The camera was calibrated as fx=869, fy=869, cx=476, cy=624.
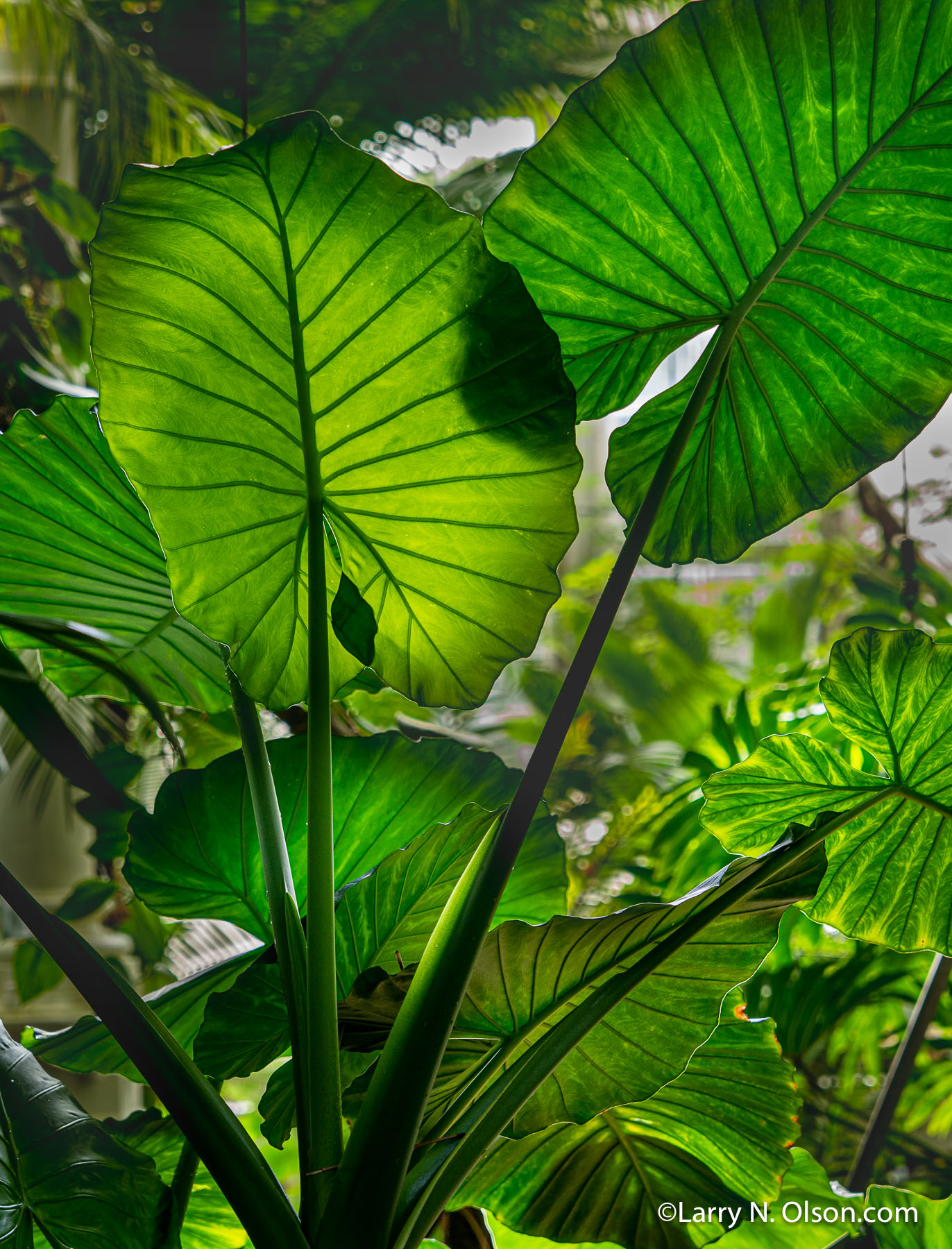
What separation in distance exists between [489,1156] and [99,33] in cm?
257

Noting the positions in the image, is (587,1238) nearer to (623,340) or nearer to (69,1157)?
(69,1157)

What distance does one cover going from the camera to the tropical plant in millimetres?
401

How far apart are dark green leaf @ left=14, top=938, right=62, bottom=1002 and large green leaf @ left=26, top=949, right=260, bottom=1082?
611 mm

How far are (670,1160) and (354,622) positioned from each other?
0.49m

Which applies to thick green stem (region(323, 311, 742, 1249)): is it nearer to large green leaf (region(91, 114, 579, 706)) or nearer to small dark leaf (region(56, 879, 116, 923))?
large green leaf (region(91, 114, 579, 706))

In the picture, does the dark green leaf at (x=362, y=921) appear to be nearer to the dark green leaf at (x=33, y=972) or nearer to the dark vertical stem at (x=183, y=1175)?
the dark vertical stem at (x=183, y=1175)

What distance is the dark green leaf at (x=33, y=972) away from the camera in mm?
1198

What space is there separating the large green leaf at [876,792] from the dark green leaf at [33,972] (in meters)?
1.01

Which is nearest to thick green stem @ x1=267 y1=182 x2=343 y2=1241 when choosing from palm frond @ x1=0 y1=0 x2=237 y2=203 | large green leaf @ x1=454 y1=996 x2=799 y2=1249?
large green leaf @ x1=454 y1=996 x2=799 y2=1249

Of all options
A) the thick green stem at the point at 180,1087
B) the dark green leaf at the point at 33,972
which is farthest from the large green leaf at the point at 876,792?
the dark green leaf at the point at 33,972

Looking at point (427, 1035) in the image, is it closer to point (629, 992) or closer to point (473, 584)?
point (629, 992)

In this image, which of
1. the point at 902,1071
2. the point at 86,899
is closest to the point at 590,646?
the point at 902,1071

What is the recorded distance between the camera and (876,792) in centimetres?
63

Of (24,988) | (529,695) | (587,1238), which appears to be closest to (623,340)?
(587,1238)
